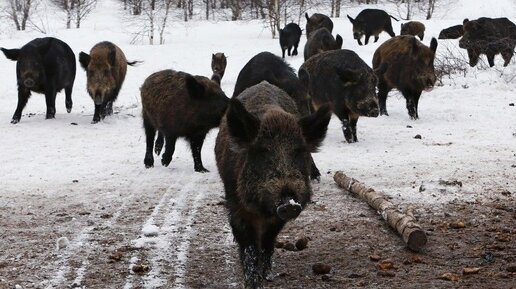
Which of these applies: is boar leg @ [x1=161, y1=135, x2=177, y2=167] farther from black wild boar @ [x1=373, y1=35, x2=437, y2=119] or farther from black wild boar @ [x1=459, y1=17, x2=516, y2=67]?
black wild boar @ [x1=459, y1=17, x2=516, y2=67]

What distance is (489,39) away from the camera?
1897cm

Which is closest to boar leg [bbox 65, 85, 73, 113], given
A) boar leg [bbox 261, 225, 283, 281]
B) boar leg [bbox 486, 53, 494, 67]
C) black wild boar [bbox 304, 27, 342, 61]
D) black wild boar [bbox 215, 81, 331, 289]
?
black wild boar [bbox 304, 27, 342, 61]

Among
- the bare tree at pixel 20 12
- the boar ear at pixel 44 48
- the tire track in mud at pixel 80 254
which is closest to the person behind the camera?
the tire track in mud at pixel 80 254

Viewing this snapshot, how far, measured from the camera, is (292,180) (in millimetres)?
3982

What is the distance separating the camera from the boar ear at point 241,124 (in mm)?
4262

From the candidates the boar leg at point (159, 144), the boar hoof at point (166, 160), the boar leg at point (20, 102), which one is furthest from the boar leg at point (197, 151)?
the boar leg at point (20, 102)

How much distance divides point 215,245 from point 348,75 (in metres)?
5.59

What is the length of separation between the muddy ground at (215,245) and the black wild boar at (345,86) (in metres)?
3.41

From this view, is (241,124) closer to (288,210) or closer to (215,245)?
(288,210)

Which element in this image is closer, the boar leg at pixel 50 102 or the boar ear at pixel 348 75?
the boar ear at pixel 348 75

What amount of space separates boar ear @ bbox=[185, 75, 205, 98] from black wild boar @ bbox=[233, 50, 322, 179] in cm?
49

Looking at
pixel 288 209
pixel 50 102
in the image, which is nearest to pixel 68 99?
pixel 50 102

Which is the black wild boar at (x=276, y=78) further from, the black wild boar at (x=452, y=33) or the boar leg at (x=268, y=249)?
the black wild boar at (x=452, y=33)

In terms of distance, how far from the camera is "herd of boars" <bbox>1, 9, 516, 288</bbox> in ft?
14.0
